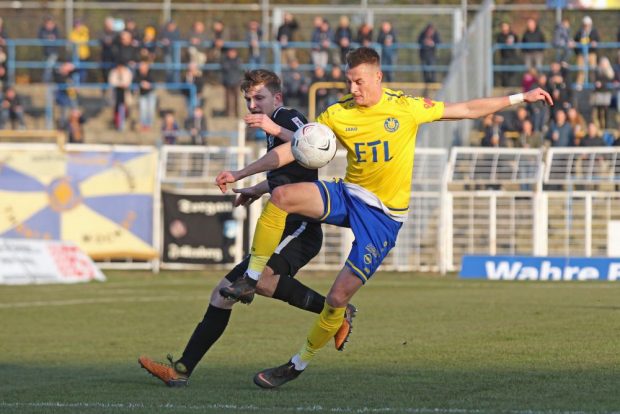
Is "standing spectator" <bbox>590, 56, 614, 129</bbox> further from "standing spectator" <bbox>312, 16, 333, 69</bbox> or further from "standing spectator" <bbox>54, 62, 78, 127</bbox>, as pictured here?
"standing spectator" <bbox>54, 62, 78, 127</bbox>

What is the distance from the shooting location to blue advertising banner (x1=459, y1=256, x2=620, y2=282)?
2292cm

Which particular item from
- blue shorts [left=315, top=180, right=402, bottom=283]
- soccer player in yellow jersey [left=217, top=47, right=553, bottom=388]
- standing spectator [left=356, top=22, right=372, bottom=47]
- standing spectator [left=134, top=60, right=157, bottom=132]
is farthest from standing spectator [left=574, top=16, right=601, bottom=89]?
blue shorts [left=315, top=180, right=402, bottom=283]

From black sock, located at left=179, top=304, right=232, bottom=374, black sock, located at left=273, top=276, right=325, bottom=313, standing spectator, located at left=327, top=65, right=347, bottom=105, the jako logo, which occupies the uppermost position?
standing spectator, located at left=327, top=65, right=347, bottom=105

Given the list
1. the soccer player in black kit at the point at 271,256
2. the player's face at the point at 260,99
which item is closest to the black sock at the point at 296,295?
the soccer player in black kit at the point at 271,256

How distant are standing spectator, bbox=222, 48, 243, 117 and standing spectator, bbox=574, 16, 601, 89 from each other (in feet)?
27.0

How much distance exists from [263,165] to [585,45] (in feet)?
77.4

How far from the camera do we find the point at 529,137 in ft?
93.0

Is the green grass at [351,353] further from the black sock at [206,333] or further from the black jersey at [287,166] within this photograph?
the black jersey at [287,166]

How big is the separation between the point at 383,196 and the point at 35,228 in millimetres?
16634

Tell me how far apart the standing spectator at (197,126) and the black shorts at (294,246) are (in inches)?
786

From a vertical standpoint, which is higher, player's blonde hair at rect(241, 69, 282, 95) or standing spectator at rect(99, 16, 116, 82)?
standing spectator at rect(99, 16, 116, 82)

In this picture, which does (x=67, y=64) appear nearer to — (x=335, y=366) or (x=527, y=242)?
(x=527, y=242)

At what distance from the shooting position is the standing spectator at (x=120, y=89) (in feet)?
107

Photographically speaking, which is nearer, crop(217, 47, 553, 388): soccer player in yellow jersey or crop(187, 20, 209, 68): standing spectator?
crop(217, 47, 553, 388): soccer player in yellow jersey
